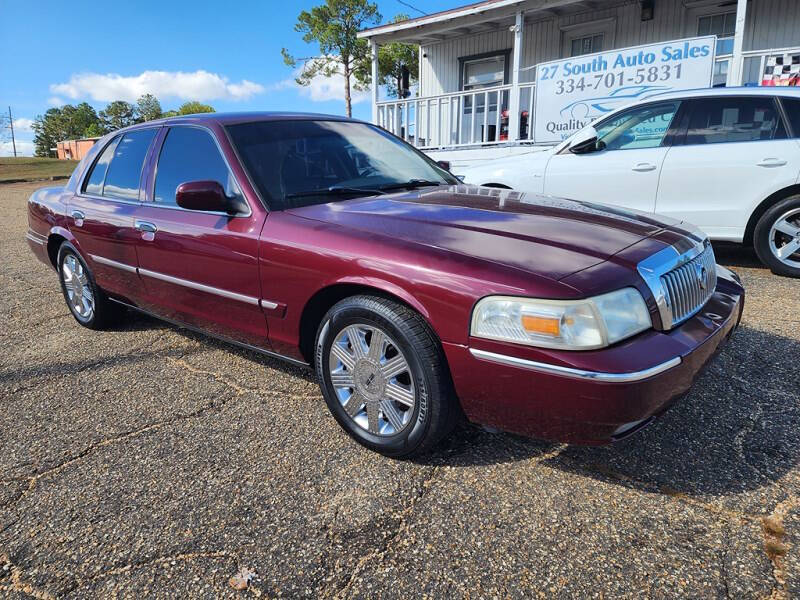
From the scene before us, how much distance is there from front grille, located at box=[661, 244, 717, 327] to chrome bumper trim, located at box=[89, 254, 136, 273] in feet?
9.97

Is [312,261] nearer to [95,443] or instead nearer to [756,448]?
[95,443]

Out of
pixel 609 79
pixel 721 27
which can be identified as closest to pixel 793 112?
pixel 609 79

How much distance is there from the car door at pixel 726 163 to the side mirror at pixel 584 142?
73cm

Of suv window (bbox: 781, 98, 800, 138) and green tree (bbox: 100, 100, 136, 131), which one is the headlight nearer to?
suv window (bbox: 781, 98, 800, 138)

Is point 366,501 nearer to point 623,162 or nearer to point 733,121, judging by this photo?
point 623,162

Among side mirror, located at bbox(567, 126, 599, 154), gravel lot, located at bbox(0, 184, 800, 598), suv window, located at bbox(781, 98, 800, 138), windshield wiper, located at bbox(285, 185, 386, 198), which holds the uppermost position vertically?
suv window, located at bbox(781, 98, 800, 138)

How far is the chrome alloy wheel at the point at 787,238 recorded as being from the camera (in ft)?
16.3

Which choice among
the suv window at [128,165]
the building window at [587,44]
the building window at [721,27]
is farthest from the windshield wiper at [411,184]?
the building window at [587,44]

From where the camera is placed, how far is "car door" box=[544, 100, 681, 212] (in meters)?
5.48

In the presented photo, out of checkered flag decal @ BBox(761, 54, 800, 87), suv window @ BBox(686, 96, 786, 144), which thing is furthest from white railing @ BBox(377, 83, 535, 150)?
suv window @ BBox(686, 96, 786, 144)

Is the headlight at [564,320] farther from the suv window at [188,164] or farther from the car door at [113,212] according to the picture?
the car door at [113,212]

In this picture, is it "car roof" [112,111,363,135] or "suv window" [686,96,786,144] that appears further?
"suv window" [686,96,786,144]

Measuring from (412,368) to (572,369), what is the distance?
615mm

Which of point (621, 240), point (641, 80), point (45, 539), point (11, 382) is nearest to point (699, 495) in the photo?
point (621, 240)
